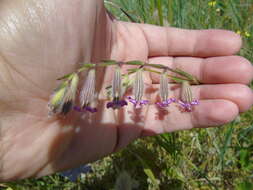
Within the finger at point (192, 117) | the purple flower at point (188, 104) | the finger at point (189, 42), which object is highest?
the finger at point (189, 42)

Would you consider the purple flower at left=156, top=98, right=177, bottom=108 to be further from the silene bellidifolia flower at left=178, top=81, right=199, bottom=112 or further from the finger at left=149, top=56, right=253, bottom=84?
the finger at left=149, top=56, right=253, bottom=84

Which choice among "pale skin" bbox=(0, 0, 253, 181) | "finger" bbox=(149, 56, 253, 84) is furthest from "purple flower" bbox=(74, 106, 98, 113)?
"finger" bbox=(149, 56, 253, 84)

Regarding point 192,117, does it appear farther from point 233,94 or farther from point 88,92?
point 88,92

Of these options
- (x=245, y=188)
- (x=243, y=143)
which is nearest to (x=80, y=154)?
(x=245, y=188)

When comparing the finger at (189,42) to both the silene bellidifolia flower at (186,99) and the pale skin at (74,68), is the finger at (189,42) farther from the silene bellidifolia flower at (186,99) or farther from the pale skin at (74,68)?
the silene bellidifolia flower at (186,99)

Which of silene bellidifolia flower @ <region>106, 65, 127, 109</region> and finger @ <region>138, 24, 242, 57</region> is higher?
finger @ <region>138, 24, 242, 57</region>

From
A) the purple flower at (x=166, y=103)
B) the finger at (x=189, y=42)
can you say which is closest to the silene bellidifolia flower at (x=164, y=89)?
the purple flower at (x=166, y=103)

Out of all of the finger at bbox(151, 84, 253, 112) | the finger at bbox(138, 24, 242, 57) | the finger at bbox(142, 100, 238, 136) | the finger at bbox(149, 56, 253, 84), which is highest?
the finger at bbox(138, 24, 242, 57)
